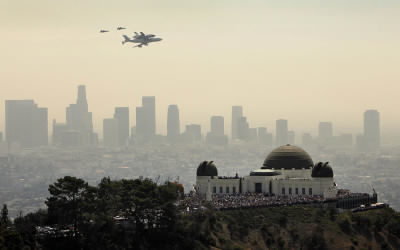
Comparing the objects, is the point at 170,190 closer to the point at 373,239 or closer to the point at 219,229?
the point at 219,229

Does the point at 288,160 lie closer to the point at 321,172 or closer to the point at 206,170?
the point at 321,172

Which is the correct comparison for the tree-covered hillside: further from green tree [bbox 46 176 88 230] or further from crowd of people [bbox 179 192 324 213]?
crowd of people [bbox 179 192 324 213]

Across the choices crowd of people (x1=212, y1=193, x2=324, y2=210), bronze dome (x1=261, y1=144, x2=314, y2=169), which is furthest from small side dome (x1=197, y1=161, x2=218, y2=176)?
bronze dome (x1=261, y1=144, x2=314, y2=169)

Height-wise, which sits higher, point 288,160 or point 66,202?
point 288,160

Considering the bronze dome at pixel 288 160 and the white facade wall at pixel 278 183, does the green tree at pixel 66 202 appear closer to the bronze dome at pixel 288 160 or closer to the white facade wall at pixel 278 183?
the white facade wall at pixel 278 183

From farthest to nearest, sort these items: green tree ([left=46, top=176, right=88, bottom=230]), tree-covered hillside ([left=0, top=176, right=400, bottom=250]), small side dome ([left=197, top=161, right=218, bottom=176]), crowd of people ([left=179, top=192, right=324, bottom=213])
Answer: small side dome ([left=197, top=161, right=218, bottom=176]) → crowd of people ([left=179, top=192, right=324, bottom=213]) → green tree ([left=46, top=176, right=88, bottom=230]) → tree-covered hillside ([left=0, top=176, right=400, bottom=250])

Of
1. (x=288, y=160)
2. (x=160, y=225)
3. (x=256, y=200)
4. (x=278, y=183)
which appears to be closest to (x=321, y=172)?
(x=278, y=183)
